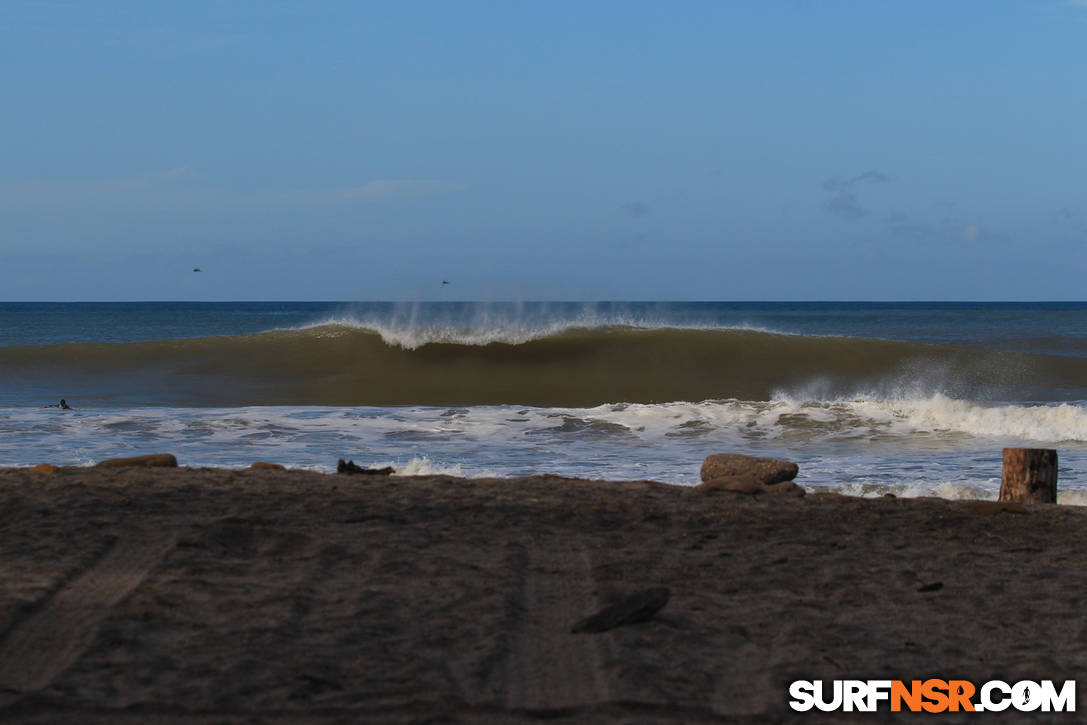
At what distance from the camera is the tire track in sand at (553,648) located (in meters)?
3.42

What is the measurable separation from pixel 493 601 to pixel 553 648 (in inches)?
22.4

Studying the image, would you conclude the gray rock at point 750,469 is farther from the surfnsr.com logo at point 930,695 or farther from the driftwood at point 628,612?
the surfnsr.com logo at point 930,695

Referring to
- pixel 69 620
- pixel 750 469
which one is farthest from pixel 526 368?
pixel 69 620

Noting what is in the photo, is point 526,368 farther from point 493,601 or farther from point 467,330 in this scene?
point 493,601

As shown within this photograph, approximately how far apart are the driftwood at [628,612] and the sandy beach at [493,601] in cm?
4

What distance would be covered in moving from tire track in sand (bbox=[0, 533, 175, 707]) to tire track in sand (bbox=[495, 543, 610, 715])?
5.05 ft

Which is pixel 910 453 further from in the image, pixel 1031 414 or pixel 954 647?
pixel 954 647

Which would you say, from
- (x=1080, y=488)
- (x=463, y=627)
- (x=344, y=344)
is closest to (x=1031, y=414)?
(x=1080, y=488)

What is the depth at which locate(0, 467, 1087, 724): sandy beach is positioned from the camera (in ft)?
11.1

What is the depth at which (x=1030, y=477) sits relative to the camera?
721cm

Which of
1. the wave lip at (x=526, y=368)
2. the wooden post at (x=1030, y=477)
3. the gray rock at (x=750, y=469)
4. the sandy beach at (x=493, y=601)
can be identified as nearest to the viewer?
the sandy beach at (x=493, y=601)

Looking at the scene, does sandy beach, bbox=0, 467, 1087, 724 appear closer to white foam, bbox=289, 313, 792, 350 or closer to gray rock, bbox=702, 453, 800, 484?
gray rock, bbox=702, 453, 800, 484

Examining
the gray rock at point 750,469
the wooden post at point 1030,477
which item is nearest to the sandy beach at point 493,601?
the wooden post at point 1030,477

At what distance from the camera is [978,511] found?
6547 millimetres
